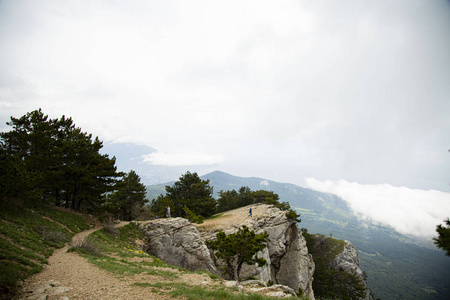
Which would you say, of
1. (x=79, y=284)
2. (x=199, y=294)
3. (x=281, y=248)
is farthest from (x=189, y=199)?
(x=199, y=294)

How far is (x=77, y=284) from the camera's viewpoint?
32.3 ft

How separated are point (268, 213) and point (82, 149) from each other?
3636 centimetres

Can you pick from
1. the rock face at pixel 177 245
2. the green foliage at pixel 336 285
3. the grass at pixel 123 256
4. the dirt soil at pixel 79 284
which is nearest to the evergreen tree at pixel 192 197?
the rock face at pixel 177 245

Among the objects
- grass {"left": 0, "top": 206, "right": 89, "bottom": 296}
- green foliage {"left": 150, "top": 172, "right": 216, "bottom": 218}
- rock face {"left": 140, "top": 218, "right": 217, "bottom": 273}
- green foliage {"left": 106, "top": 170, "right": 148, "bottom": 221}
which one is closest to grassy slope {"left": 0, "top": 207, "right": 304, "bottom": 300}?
grass {"left": 0, "top": 206, "right": 89, "bottom": 296}

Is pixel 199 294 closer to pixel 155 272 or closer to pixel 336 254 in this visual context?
pixel 155 272

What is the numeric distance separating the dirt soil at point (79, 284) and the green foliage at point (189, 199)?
2915 cm

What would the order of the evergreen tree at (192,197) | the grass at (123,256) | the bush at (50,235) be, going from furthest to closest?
the evergreen tree at (192,197), the bush at (50,235), the grass at (123,256)

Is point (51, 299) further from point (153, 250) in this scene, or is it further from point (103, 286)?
point (153, 250)

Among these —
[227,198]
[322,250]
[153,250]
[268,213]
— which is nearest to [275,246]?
[268,213]

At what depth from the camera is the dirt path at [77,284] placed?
8438 millimetres

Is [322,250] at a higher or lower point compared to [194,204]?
lower

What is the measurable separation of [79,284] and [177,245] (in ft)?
67.8

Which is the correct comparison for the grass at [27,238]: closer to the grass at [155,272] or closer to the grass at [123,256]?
the grass at [123,256]

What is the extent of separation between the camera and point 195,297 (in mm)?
8727
